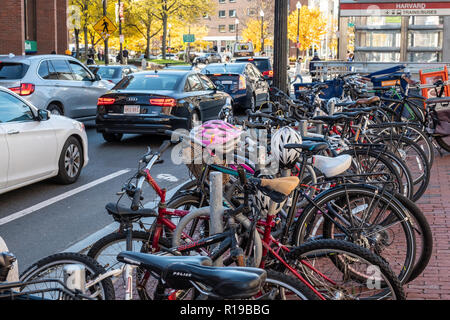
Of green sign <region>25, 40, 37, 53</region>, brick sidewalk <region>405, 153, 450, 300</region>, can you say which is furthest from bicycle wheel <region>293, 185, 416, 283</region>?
green sign <region>25, 40, 37, 53</region>

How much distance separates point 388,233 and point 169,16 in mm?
70381

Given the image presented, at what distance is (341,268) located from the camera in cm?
400

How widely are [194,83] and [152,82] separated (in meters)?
1.11

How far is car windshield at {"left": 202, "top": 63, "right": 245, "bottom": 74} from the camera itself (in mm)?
20969

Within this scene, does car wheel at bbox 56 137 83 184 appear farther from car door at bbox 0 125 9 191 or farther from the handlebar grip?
the handlebar grip

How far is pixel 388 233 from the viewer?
185 inches

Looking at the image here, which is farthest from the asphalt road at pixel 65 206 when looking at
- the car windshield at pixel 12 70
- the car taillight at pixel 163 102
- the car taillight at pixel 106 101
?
the car windshield at pixel 12 70

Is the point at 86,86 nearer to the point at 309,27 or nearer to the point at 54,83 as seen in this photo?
the point at 54,83

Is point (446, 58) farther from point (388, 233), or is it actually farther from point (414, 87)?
point (388, 233)

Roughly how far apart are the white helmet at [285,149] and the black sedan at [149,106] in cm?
785

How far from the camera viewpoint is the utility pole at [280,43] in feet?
40.3

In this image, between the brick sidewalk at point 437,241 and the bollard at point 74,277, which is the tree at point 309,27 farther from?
the bollard at point 74,277

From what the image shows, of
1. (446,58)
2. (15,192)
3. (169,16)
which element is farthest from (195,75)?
(169,16)

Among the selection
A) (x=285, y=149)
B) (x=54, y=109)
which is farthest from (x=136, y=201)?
(x=54, y=109)
